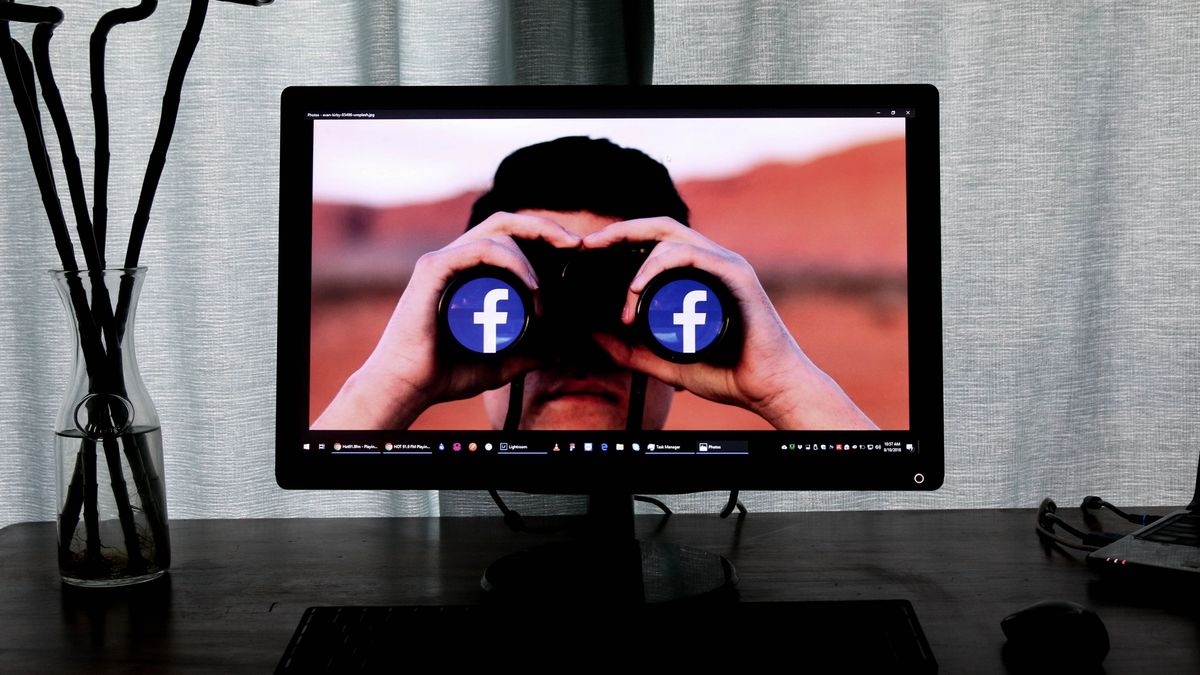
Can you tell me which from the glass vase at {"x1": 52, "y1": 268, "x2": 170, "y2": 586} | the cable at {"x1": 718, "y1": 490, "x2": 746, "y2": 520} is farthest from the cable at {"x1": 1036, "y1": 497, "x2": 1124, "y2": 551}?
the glass vase at {"x1": 52, "y1": 268, "x2": 170, "y2": 586}

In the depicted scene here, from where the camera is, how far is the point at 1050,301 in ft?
4.55

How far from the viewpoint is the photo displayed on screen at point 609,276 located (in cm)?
85

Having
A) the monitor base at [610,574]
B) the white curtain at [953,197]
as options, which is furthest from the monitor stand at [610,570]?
the white curtain at [953,197]

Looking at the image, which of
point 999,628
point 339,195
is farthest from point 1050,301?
point 339,195

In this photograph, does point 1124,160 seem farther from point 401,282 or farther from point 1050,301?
point 401,282

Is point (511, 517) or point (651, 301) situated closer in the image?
point (651, 301)

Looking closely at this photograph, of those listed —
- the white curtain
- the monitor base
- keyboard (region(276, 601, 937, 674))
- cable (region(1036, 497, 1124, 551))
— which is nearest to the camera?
keyboard (region(276, 601, 937, 674))

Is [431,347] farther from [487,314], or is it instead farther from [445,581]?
[445,581]

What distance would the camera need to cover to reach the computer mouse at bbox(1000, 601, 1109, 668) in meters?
0.67

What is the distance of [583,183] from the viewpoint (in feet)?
2.81

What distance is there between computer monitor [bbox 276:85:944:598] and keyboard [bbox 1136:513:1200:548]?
0.25 metres

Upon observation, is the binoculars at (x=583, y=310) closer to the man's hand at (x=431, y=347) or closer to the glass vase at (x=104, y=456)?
the man's hand at (x=431, y=347)

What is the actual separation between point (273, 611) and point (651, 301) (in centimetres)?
40

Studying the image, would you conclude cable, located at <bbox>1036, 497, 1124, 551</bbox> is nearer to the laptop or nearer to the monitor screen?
the laptop
